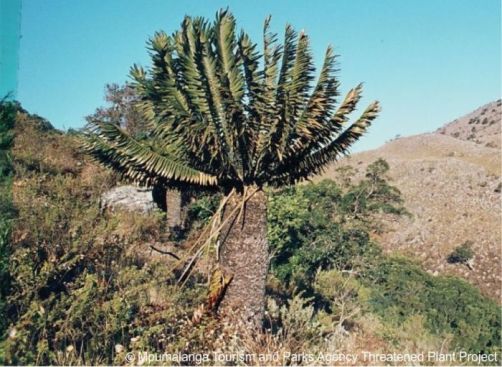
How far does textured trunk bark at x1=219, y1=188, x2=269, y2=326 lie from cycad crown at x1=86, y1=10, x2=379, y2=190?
0.39 meters

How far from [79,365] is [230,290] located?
105 inches

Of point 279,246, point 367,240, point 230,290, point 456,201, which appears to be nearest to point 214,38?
point 230,290

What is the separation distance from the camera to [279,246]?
18.6 meters

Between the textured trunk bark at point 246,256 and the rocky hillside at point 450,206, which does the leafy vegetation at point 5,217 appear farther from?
the rocky hillside at point 450,206

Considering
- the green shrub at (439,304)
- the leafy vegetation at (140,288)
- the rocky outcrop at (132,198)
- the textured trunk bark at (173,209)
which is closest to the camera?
the leafy vegetation at (140,288)

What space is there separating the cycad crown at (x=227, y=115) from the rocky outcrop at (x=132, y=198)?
26.2 feet

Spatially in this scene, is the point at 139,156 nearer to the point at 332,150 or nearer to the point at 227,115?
the point at 227,115

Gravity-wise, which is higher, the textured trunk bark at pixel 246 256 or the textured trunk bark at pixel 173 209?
the textured trunk bark at pixel 173 209

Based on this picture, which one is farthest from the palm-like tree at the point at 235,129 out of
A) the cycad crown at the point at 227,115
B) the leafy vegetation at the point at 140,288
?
the leafy vegetation at the point at 140,288

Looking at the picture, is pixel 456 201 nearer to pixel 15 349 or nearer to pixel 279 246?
pixel 279 246

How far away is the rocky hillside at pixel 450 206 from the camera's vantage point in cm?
3888

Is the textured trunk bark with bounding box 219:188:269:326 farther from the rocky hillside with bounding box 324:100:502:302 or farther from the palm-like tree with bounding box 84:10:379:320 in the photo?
the rocky hillside with bounding box 324:100:502:302

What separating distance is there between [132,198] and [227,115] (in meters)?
9.63

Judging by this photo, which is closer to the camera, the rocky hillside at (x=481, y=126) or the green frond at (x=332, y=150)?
the green frond at (x=332, y=150)
